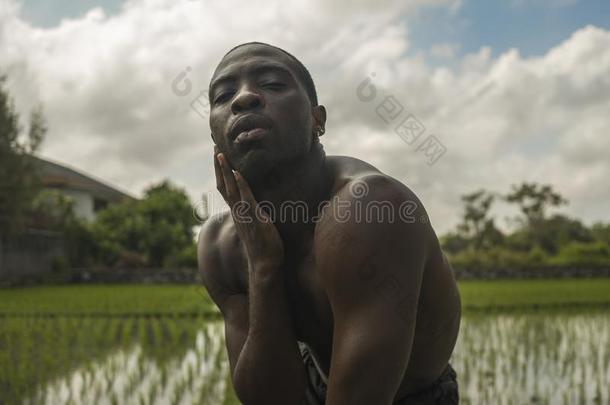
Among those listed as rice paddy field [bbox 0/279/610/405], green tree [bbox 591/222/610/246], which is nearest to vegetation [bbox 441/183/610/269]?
green tree [bbox 591/222/610/246]

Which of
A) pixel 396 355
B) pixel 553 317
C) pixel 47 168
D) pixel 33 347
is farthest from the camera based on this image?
pixel 47 168

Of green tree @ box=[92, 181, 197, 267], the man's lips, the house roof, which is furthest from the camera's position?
the house roof

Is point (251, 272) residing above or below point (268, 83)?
below

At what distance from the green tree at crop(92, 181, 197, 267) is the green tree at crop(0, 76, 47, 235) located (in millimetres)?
6598

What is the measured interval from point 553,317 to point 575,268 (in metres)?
18.7

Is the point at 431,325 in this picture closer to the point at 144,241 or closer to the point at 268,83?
the point at 268,83

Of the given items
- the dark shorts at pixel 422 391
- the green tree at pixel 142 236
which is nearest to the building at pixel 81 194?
the green tree at pixel 142 236

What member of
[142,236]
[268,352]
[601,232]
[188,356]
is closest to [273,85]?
[268,352]

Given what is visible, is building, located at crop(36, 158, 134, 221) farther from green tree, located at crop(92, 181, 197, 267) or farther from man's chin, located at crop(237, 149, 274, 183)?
man's chin, located at crop(237, 149, 274, 183)

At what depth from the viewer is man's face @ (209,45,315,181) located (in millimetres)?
1522

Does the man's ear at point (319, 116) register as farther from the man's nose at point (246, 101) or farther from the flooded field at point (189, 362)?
the flooded field at point (189, 362)

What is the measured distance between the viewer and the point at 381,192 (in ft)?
4.89

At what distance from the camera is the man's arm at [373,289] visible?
4.56ft

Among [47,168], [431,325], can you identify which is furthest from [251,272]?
[47,168]
